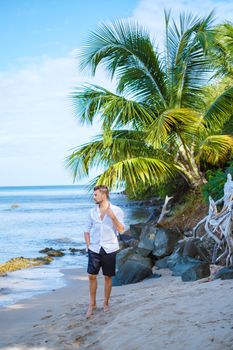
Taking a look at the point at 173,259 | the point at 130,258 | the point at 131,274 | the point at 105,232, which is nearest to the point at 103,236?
the point at 105,232

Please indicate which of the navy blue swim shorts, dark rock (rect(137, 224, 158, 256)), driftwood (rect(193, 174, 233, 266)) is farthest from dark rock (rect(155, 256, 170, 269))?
the navy blue swim shorts

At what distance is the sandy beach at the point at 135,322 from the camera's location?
5012mm

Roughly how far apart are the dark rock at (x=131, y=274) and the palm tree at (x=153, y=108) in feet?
16.4

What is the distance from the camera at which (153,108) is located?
16797 millimetres

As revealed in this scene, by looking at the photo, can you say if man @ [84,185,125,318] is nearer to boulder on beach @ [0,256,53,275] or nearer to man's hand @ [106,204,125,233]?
man's hand @ [106,204,125,233]

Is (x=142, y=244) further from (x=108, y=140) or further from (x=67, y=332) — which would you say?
(x=67, y=332)

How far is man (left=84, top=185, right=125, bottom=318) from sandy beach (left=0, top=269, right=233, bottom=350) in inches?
20.3

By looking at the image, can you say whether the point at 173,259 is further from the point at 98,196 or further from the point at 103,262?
the point at 98,196

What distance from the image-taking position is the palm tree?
50.9 ft

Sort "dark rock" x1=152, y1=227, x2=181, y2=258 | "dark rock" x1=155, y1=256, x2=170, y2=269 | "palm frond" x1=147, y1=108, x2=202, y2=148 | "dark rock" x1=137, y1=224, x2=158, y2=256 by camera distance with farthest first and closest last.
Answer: "palm frond" x1=147, y1=108, x2=202, y2=148 < "dark rock" x1=137, y1=224, x2=158, y2=256 < "dark rock" x1=152, y1=227, x2=181, y2=258 < "dark rock" x1=155, y1=256, x2=170, y2=269

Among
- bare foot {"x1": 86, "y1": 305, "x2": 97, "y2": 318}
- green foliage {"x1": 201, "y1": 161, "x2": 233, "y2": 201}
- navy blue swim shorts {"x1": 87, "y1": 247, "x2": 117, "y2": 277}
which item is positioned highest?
green foliage {"x1": 201, "y1": 161, "x2": 233, "y2": 201}

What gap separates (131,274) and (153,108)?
8123 millimetres

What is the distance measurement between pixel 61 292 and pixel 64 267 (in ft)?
13.7

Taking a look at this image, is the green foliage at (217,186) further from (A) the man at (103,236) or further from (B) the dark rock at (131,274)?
(A) the man at (103,236)
